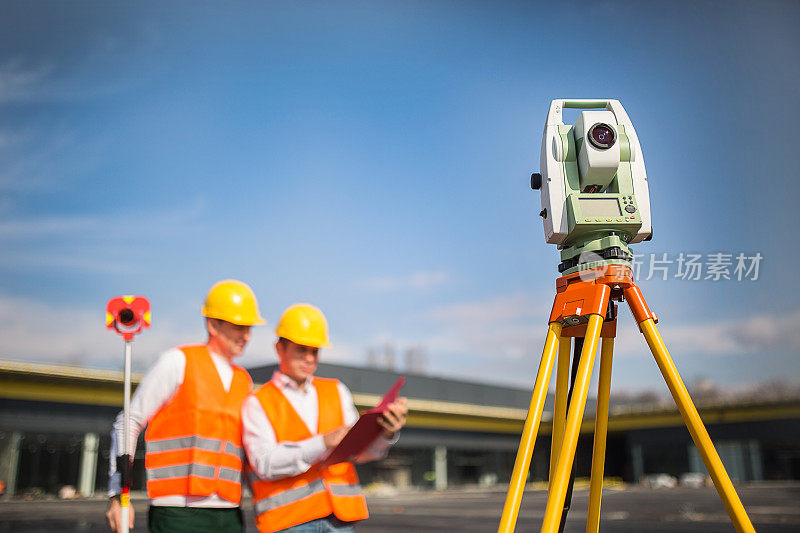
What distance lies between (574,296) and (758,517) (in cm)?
1028

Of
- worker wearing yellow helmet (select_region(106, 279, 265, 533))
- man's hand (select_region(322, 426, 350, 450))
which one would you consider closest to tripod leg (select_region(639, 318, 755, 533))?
man's hand (select_region(322, 426, 350, 450))

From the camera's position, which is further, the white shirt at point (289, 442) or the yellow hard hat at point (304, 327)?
the yellow hard hat at point (304, 327)

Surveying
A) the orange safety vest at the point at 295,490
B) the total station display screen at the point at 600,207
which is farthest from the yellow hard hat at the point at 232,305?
the total station display screen at the point at 600,207

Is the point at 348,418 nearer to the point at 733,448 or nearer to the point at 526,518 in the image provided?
the point at 526,518

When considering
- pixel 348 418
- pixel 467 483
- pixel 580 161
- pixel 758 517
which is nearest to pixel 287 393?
pixel 348 418

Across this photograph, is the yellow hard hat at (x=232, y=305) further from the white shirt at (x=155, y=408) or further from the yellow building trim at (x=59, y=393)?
the yellow building trim at (x=59, y=393)

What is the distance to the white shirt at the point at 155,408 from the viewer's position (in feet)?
7.07

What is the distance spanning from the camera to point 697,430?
6.70 feet

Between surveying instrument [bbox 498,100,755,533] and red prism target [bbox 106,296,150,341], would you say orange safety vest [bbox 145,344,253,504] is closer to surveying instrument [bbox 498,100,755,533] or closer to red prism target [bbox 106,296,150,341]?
red prism target [bbox 106,296,150,341]

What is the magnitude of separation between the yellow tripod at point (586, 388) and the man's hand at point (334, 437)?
1.87 feet

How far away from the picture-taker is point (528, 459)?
2.12m

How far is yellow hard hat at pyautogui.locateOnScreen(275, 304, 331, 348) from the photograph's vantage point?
218 cm

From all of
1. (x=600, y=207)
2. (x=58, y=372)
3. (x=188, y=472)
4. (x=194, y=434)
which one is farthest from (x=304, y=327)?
(x=58, y=372)

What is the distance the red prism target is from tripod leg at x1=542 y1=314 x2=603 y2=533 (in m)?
1.69
